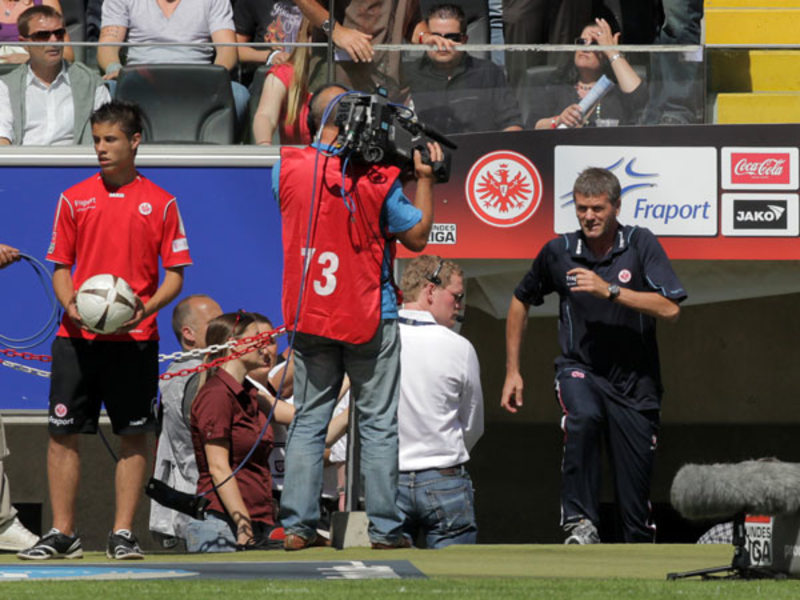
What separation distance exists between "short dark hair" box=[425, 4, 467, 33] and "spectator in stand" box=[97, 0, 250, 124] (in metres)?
1.22

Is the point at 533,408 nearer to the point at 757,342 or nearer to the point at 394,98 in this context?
the point at 757,342

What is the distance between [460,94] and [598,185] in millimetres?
2022

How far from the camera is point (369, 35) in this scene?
362 inches

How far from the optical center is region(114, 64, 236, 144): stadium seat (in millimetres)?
9422

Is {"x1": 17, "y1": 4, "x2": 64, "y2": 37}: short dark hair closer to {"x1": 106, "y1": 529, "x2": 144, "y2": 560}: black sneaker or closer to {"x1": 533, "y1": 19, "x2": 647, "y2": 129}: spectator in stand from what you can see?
{"x1": 533, "y1": 19, "x2": 647, "y2": 129}: spectator in stand

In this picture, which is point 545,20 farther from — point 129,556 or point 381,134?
point 129,556

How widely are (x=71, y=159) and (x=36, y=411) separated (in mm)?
1478

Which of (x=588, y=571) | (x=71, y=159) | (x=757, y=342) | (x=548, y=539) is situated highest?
(x=71, y=159)

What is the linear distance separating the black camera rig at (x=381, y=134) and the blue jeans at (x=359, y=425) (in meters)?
0.66

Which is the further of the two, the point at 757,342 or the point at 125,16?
the point at 757,342

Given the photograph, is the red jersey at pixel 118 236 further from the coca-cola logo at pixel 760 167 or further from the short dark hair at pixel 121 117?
the coca-cola logo at pixel 760 167

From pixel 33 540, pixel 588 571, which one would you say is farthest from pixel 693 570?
pixel 33 540

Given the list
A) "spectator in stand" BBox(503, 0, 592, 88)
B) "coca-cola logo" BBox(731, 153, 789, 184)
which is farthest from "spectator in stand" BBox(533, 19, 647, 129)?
"coca-cola logo" BBox(731, 153, 789, 184)

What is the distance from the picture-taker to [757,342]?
12570mm
